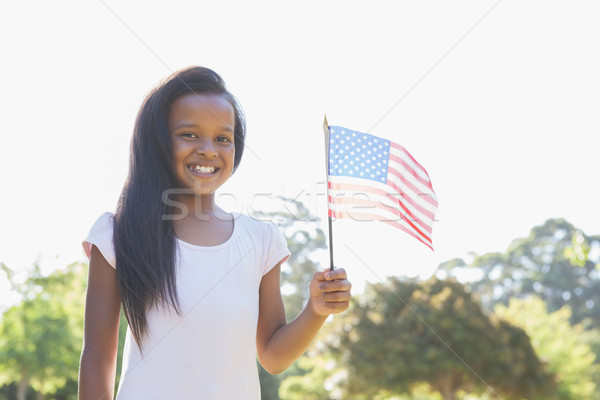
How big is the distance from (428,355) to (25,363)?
12.8 meters

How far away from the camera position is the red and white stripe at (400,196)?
342cm

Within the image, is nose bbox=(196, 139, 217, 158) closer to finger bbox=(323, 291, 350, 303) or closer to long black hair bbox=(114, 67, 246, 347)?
long black hair bbox=(114, 67, 246, 347)

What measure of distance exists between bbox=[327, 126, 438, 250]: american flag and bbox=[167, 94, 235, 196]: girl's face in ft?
3.09

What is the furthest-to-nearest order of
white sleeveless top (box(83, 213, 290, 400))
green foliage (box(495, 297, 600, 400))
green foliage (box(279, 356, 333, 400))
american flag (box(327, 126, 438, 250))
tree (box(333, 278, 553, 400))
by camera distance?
green foliage (box(495, 297, 600, 400))
green foliage (box(279, 356, 333, 400))
tree (box(333, 278, 553, 400))
american flag (box(327, 126, 438, 250))
white sleeveless top (box(83, 213, 290, 400))

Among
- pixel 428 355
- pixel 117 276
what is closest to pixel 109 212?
pixel 117 276

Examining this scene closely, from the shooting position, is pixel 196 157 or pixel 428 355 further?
pixel 428 355

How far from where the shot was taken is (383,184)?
3506mm

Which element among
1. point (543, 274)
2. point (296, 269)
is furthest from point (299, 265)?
point (543, 274)

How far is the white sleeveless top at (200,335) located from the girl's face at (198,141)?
27 centimetres

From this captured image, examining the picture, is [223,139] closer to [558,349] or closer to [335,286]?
[335,286]

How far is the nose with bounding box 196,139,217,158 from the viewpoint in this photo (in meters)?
2.42

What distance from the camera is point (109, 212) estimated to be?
7.71ft

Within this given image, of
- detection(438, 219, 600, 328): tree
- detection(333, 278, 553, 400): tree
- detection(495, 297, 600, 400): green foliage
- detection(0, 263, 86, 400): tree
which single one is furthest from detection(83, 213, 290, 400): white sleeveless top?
detection(438, 219, 600, 328): tree

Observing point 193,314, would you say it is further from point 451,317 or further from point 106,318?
point 451,317
